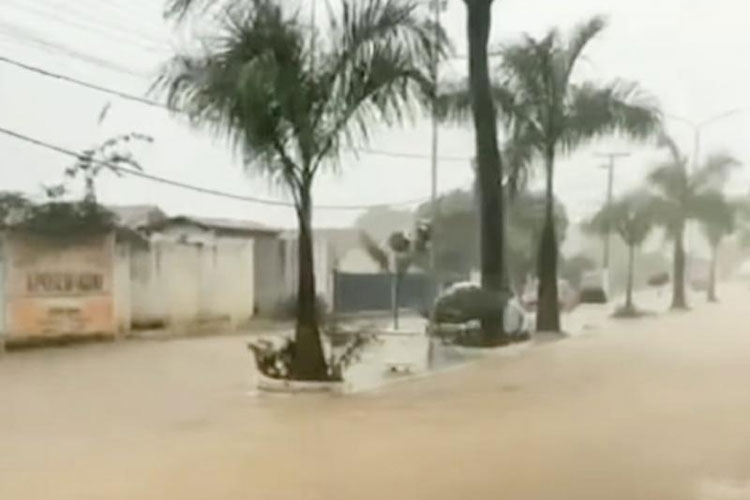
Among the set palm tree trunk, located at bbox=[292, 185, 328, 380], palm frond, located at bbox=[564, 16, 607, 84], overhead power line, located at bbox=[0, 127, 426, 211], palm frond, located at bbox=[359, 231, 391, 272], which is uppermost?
palm frond, located at bbox=[564, 16, 607, 84]

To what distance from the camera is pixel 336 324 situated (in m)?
5.57

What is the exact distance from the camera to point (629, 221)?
6250mm

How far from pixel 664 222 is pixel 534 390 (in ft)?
5.90

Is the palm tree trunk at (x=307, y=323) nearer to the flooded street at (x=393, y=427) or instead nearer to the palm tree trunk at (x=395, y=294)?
the flooded street at (x=393, y=427)

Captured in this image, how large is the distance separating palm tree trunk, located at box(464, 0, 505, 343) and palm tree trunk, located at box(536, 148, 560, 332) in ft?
0.87

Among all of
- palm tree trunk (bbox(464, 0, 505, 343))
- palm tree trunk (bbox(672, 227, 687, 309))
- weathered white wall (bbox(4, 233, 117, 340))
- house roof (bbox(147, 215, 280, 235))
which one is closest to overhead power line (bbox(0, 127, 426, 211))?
house roof (bbox(147, 215, 280, 235))

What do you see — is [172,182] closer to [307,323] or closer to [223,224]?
[223,224]

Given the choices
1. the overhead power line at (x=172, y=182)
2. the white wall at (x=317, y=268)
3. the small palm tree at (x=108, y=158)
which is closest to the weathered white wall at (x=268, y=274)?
the white wall at (x=317, y=268)

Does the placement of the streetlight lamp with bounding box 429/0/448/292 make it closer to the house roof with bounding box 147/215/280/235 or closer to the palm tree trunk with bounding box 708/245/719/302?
the house roof with bounding box 147/215/280/235

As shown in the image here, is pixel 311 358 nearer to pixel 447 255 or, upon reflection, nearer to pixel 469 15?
pixel 447 255

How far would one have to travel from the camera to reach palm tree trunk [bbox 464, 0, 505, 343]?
6977 millimetres

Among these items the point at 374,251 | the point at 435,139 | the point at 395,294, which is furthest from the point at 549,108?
the point at 374,251

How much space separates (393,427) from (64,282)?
1.75 m

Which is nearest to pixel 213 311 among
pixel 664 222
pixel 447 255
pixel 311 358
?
pixel 311 358
